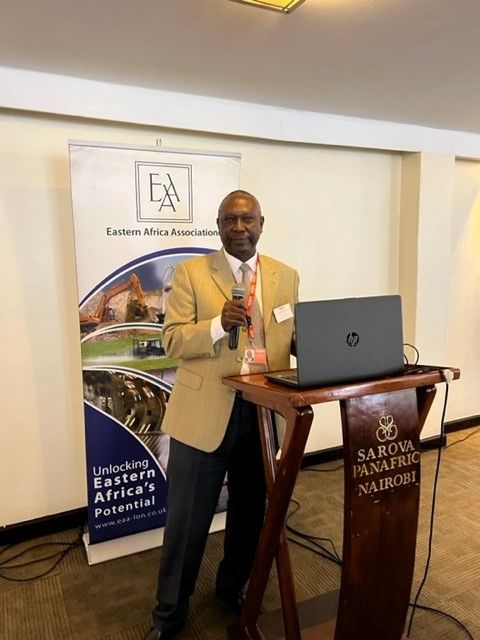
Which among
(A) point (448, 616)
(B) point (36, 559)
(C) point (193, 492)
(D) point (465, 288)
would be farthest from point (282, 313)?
(D) point (465, 288)

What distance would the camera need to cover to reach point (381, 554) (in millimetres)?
1386

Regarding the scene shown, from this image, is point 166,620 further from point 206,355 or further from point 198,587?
point 206,355

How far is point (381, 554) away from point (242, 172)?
235cm

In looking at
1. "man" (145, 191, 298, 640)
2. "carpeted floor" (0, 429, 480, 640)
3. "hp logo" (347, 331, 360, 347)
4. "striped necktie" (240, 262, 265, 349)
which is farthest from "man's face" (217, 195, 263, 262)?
"carpeted floor" (0, 429, 480, 640)

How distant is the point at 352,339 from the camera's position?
49.1 inches

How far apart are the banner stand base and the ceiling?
2445 mm

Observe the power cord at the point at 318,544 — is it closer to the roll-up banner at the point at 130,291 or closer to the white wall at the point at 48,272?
the roll-up banner at the point at 130,291

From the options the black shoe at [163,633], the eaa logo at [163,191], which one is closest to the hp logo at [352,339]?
the black shoe at [163,633]

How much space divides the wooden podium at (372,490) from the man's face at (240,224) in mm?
501

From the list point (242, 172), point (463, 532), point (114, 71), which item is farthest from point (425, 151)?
point (463, 532)

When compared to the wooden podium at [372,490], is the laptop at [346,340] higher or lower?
higher

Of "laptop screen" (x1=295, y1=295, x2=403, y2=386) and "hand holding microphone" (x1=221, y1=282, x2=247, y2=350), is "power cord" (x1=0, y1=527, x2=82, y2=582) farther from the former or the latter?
"laptop screen" (x1=295, y1=295, x2=403, y2=386)

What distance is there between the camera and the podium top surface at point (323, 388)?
1158 mm

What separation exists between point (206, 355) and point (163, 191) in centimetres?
117
